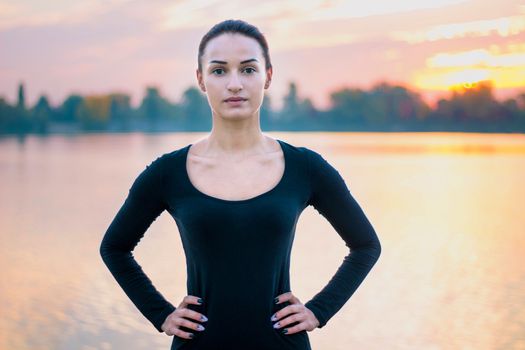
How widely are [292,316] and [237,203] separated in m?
0.49

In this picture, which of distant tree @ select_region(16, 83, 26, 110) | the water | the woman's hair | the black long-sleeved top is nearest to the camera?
the black long-sleeved top

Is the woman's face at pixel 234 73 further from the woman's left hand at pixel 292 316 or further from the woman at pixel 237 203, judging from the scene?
the woman's left hand at pixel 292 316

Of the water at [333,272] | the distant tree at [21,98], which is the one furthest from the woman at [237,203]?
the distant tree at [21,98]

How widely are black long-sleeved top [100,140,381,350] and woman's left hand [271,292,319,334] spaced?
0.02 meters

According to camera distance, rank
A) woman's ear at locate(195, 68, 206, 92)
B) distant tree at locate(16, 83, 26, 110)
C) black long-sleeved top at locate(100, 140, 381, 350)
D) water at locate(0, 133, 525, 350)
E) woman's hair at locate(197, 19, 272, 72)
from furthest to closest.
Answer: distant tree at locate(16, 83, 26, 110) → water at locate(0, 133, 525, 350) → woman's ear at locate(195, 68, 206, 92) → woman's hair at locate(197, 19, 272, 72) → black long-sleeved top at locate(100, 140, 381, 350)

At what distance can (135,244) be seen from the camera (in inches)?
119

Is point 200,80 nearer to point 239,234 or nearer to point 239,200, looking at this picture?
point 239,200

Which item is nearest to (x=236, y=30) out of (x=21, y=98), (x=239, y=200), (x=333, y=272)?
(x=239, y=200)

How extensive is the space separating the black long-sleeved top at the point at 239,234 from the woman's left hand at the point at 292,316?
0.02m

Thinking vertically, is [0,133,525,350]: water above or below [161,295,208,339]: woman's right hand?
below

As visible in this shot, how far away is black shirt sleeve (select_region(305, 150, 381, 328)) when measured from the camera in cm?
285

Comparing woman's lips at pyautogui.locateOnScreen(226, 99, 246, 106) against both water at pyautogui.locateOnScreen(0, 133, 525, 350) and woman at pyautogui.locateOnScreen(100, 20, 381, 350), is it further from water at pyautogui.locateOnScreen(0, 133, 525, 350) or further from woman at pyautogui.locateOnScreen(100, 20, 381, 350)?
water at pyautogui.locateOnScreen(0, 133, 525, 350)

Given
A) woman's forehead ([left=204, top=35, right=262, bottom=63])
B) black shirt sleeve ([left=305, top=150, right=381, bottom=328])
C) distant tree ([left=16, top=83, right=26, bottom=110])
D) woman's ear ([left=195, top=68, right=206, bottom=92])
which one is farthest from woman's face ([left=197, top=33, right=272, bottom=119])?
distant tree ([left=16, top=83, right=26, bottom=110])

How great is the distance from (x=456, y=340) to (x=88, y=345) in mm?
6587
